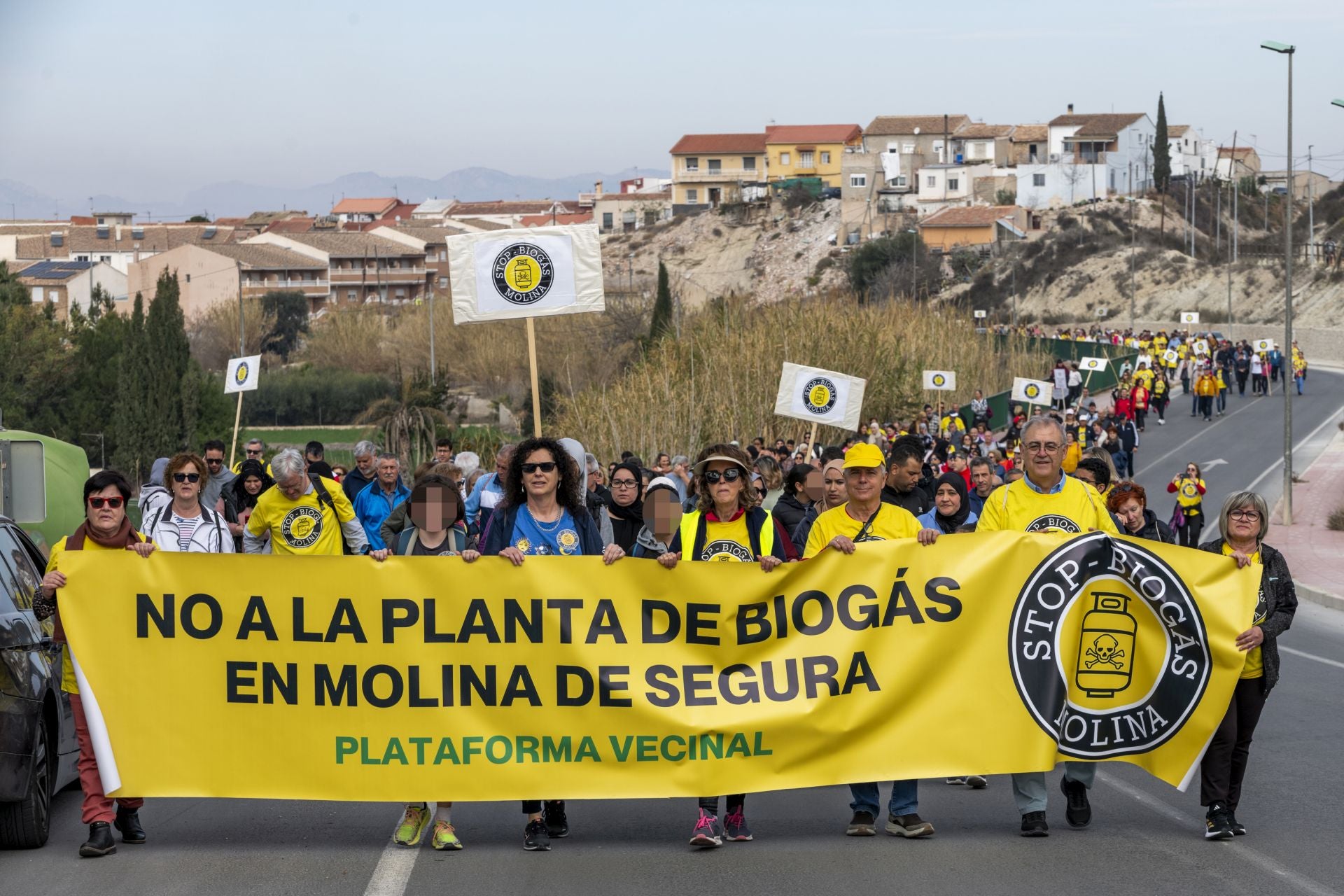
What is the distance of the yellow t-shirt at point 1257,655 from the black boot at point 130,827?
5.18 metres

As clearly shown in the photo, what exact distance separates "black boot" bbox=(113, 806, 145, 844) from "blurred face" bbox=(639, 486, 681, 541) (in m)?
2.76

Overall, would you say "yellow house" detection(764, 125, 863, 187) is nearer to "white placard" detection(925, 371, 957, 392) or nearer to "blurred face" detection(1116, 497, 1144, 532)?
"white placard" detection(925, 371, 957, 392)

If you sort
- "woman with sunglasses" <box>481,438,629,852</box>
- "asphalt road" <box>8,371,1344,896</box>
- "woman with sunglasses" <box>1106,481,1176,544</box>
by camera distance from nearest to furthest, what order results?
"asphalt road" <box>8,371,1344,896</box> → "woman with sunglasses" <box>481,438,629,852</box> → "woman with sunglasses" <box>1106,481,1176,544</box>

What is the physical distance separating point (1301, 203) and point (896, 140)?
42.0 meters

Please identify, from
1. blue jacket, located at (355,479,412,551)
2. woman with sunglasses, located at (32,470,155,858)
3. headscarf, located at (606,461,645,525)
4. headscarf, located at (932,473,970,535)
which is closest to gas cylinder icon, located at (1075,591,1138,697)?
headscarf, located at (932,473,970,535)

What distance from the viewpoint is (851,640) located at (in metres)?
7.63

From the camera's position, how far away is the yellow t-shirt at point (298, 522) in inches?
373

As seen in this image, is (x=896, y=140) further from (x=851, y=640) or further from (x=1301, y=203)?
(x=851, y=640)

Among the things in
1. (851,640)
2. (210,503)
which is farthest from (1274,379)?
(851,640)

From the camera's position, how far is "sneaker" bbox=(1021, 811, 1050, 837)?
296 inches

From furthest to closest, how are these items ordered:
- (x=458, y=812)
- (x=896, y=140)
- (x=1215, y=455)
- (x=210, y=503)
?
(x=896, y=140), (x=1215, y=455), (x=210, y=503), (x=458, y=812)

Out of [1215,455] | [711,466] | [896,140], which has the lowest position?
[1215,455]

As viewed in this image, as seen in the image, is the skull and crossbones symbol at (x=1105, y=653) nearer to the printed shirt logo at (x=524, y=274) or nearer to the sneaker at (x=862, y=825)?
the sneaker at (x=862, y=825)

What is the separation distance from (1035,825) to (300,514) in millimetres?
4502
